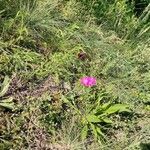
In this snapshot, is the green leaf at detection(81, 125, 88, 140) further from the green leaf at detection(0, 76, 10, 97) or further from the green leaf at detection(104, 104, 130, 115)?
the green leaf at detection(0, 76, 10, 97)

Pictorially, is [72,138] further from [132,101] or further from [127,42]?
[127,42]

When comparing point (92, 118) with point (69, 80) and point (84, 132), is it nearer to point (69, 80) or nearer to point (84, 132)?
point (84, 132)

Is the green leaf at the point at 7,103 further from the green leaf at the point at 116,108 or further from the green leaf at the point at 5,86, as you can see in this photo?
the green leaf at the point at 116,108

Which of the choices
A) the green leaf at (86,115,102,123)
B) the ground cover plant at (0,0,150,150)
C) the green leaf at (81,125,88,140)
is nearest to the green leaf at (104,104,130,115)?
the ground cover plant at (0,0,150,150)

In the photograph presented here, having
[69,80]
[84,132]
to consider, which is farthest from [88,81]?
[84,132]

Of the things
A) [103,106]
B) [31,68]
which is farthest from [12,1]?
[103,106]

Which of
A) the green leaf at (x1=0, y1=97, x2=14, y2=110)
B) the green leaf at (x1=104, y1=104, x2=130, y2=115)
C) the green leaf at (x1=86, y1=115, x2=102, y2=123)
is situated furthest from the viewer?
the green leaf at (x1=104, y1=104, x2=130, y2=115)

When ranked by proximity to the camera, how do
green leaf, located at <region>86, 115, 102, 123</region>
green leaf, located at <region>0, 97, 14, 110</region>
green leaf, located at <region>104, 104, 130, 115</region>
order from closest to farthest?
1. green leaf, located at <region>0, 97, 14, 110</region>
2. green leaf, located at <region>86, 115, 102, 123</region>
3. green leaf, located at <region>104, 104, 130, 115</region>

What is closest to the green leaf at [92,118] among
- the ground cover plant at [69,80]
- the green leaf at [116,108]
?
the ground cover plant at [69,80]

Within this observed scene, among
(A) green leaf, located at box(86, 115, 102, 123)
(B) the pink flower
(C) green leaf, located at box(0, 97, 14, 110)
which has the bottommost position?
(C) green leaf, located at box(0, 97, 14, 110)
